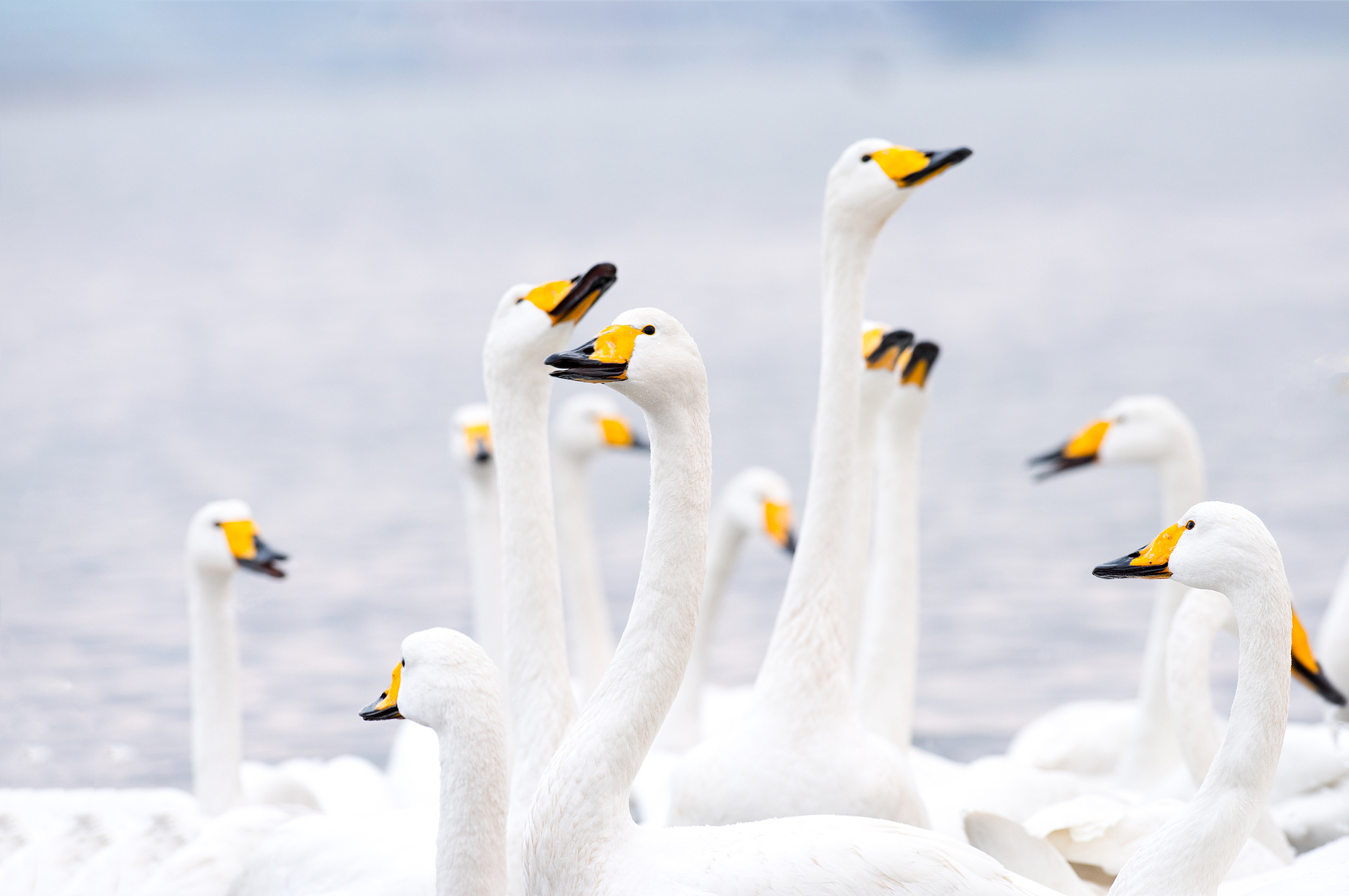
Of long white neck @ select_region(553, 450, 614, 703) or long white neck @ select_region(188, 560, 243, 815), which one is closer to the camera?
long white neck @ select_region(188, 560, 243, 815)

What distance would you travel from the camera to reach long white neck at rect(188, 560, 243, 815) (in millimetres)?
6414

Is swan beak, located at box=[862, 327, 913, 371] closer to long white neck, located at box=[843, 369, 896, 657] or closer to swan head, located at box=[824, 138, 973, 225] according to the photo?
long white neck, located at box=[843, 369, 896, 657]

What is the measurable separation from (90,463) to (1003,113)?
310 feet

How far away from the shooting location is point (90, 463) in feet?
53.2

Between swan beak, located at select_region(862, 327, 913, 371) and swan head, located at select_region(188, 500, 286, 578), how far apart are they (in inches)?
101

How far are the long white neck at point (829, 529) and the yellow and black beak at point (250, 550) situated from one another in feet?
7.67

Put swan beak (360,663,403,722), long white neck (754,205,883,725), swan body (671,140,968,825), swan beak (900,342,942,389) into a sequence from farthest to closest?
swan beak (900,342,942,389), long white neck (754,205,883,725), swan body (671,140,968,825), swan beak (360,663,403,722)

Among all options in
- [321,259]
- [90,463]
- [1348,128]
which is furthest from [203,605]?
[1348,128]

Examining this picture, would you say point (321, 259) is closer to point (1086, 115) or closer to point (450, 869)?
point (450, 869)

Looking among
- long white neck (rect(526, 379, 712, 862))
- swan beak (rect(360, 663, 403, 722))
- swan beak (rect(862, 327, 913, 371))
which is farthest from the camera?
swan beak (rect(862, 327, 913, 371))

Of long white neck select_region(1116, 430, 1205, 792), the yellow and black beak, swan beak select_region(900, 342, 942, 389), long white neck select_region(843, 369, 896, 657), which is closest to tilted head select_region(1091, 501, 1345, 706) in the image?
long white neck select_region(843, 369, 896, 657)

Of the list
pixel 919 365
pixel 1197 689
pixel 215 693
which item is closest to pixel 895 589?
pixel 919 365

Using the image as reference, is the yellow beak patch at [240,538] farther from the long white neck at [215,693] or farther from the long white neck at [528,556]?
the long white neck at [528,556]

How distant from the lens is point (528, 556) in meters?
4.96
